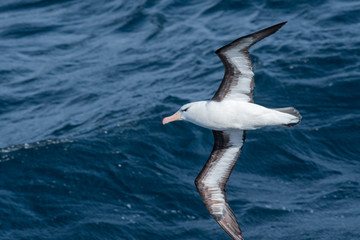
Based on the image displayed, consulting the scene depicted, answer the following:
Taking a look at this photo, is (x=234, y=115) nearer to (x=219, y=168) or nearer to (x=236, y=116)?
(x=236, y=116)

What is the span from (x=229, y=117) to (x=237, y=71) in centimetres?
72

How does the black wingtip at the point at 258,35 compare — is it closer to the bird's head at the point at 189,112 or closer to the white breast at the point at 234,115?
the white breast at the point at 234,115

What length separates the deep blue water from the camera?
12.8 metres

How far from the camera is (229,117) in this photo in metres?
8.97

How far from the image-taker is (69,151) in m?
14.5

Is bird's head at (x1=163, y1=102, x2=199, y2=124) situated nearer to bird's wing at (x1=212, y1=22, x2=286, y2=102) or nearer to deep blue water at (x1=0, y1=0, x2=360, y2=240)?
bird's wing at (x1=212, y1=22, x2=286, y2=102)

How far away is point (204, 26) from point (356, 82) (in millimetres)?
7407

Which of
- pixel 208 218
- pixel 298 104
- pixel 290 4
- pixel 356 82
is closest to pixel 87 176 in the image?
pixel 208 218

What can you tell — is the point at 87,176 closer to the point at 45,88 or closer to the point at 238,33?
the point at 45,88

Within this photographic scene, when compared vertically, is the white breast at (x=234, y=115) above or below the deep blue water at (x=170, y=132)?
above

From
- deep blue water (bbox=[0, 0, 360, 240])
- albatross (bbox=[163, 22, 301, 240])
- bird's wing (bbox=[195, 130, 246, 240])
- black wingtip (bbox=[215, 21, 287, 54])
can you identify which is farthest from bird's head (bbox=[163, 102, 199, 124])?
deep blue water (bbox=[0, 0, 360, 240])

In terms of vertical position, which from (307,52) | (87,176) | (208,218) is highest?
(307,52)

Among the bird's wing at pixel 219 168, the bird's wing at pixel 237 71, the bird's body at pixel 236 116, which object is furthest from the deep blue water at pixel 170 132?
the bird's wing at pixel 237 71

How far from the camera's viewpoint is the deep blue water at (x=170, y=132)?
12836 mm
